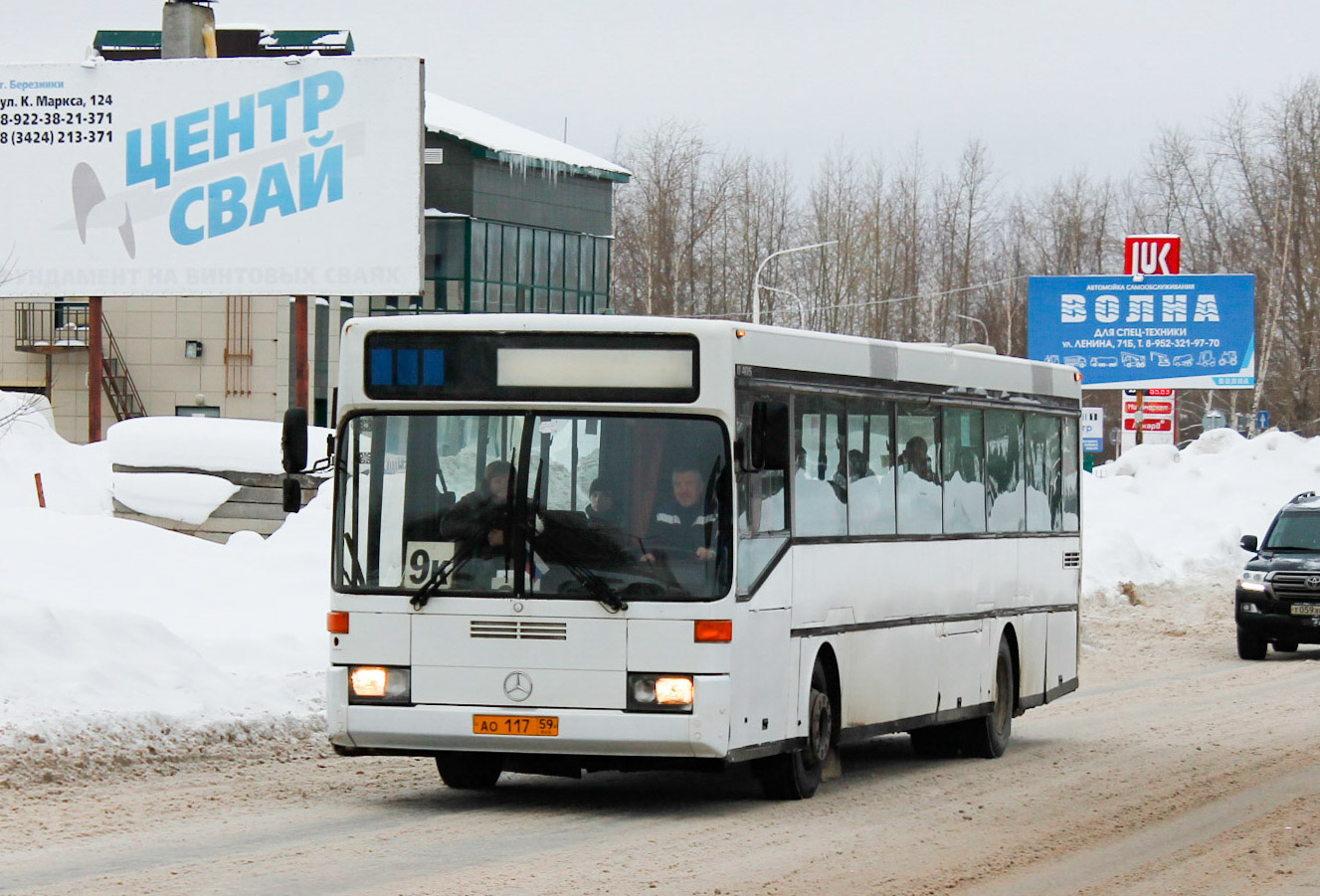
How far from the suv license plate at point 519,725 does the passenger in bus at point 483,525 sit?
27.2 inches

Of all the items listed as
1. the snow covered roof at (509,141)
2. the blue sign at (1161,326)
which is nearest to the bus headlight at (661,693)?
the blue sign at (1161,326)

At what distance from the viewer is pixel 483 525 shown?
10945mm

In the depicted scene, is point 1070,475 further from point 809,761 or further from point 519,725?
point 519,725

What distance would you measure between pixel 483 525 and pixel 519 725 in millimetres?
1040

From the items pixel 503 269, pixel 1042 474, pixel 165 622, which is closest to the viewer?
pixel 1042 474

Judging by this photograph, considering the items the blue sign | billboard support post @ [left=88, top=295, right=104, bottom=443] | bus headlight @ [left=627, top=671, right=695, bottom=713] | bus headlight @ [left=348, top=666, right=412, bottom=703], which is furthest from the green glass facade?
bus headlight @ [left=627, top=671, right=695, bottom=713]

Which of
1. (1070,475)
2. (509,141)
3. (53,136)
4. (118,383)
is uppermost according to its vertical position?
(509,141)

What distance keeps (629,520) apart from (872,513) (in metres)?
2.45

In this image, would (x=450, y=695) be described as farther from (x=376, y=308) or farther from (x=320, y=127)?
(x=376, y=308)

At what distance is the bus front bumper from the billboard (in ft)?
84.8

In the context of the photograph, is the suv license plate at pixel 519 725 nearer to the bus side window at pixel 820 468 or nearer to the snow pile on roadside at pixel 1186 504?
the bus side window at pixel 820 468

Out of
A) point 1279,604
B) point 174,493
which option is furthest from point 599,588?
point 174,493

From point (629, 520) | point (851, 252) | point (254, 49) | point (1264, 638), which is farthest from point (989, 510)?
point (851, 252)

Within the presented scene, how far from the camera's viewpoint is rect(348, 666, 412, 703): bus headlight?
1096 cm
